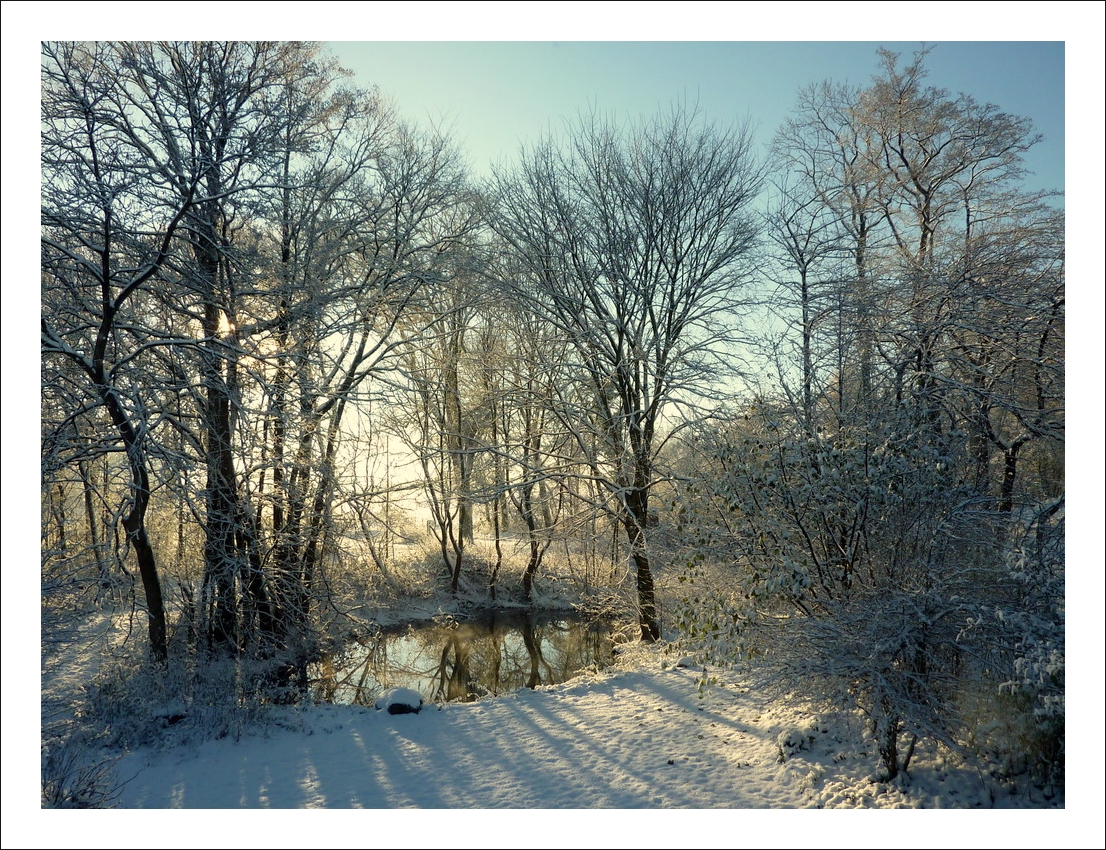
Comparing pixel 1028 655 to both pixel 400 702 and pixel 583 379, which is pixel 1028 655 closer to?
pixel 400 702

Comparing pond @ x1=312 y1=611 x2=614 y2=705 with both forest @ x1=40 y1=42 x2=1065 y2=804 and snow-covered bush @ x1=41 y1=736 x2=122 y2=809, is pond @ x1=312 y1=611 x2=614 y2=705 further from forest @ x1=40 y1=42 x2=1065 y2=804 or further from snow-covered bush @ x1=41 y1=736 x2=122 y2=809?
snow-covered bush @ x1=41 y1=736 x2=122 y2=809

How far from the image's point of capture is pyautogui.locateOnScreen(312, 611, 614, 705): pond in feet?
32.4

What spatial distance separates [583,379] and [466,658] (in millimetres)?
5833

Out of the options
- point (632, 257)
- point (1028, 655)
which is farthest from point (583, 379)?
point (1028, 655)

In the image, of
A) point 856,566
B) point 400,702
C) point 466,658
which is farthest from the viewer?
point 466,658

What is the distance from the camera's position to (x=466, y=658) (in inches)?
467

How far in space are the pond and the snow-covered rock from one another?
110 centimetres

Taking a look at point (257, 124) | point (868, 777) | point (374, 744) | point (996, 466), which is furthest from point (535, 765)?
point (257, 124)

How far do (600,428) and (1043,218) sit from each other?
692 cm

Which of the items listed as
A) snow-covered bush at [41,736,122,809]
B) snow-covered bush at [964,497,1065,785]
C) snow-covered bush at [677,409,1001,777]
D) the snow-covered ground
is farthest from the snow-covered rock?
snow-covered bush at [964,497,1065,785]

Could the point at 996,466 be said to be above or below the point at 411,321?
below

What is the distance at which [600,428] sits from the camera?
10.6 m

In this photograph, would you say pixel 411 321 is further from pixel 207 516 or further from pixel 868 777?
pixel 868 777
